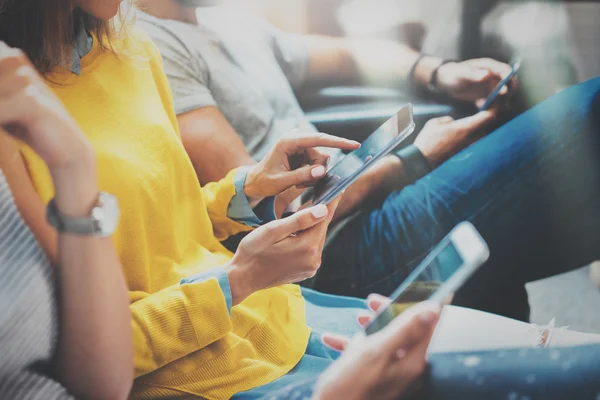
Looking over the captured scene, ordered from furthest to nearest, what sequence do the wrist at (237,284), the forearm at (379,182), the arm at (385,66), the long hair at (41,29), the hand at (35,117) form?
the arm at (385,66) < the forearm at (379,182) < the wrist at (237,284) < the long hair at (41,29) < the hand at (35,117)

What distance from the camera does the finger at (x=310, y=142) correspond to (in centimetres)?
64

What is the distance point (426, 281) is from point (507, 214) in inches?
15.6

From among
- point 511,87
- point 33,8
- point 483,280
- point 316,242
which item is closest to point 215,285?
Result: point 316,242

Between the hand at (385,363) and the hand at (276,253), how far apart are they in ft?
0.56

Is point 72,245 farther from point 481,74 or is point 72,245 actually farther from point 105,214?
point 481,74

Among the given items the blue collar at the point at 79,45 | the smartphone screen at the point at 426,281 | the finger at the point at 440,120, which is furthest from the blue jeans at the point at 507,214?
the blue collar at the point at 79,45

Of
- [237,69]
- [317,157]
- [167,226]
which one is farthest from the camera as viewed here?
[237,69]

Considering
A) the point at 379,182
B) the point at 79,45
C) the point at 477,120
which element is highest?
the point at 79,45

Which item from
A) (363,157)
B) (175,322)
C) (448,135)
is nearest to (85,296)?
(175,322)

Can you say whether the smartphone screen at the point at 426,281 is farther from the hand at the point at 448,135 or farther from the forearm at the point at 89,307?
the hand at the point at 448,135

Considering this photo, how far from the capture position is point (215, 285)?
52cm

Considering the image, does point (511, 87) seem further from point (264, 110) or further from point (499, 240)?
point (264, 110)

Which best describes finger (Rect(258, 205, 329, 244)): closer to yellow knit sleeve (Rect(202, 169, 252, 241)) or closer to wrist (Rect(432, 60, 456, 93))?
yellow knit sleeve (Rect(202, 169, 252, 241))

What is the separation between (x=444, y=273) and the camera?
0.41 metres
